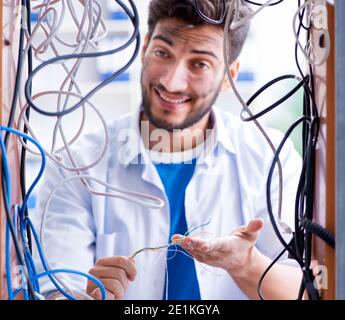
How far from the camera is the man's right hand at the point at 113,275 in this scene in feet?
3.29

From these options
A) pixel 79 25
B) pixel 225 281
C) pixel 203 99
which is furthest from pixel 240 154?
pixel 79 25

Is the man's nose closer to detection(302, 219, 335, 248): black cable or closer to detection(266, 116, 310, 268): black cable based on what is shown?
detection(266, 116, 310, 268): black cable

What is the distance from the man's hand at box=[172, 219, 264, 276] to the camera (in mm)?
1007

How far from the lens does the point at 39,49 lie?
3.14 ft

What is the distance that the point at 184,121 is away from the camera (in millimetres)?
1061

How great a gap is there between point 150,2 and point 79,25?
14 centimetres

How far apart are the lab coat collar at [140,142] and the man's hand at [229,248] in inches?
5.7

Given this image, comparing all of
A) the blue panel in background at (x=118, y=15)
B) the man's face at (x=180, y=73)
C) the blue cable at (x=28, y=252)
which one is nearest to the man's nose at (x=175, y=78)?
the man's face at (x=180, y=73)

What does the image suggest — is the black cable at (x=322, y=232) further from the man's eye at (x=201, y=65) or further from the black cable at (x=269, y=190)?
the man's eye at (x=201, y=65)

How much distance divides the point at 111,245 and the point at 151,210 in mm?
99

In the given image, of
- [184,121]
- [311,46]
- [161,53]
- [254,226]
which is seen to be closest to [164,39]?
[161,53]

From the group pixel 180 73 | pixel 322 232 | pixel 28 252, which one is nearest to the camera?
pixel 322 232

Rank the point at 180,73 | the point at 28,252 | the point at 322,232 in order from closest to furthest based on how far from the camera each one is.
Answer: the point at 322,232, the point at 28,252, the point at 180,73

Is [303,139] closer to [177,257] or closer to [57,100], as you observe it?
[177,257]
